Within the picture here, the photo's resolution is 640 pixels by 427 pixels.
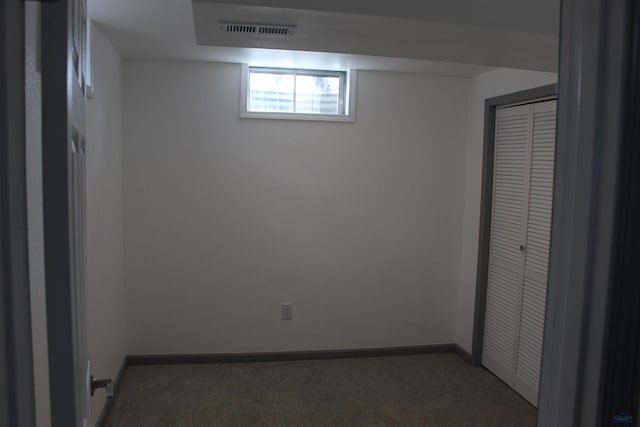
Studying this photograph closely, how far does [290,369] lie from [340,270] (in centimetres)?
89

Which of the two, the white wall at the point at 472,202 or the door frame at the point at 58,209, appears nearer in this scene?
the door frame at the point at 58,209

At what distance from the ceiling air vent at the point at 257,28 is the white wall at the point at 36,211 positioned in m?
1.10

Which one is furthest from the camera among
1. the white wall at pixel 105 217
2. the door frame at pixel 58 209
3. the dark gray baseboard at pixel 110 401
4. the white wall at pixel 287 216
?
the white wall at pixel 287 216

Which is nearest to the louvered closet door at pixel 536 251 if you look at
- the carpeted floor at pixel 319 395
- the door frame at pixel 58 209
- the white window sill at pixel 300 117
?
the carpeted floor at pixel 319 395

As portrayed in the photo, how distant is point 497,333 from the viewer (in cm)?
372

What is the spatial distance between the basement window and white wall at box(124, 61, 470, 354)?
8 centimetres

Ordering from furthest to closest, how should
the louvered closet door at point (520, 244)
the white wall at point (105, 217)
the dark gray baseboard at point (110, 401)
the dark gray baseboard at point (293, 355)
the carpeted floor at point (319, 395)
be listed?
1. the dark gray baseboard at point (293, 355)
2. the louvered closet door at point (520, 244)
3. the carpeted floor at point (319, 395)
4. the dark gray baseboard at point (110, 401)
5. the white wall at point (105, 217)

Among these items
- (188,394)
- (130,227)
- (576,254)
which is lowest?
(188,394)

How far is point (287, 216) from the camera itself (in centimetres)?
387

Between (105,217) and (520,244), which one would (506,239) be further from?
(105,217)

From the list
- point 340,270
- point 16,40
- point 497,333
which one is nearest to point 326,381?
point 340,270

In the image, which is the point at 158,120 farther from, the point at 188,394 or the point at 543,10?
the point at 543,10

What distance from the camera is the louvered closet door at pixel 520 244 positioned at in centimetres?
322

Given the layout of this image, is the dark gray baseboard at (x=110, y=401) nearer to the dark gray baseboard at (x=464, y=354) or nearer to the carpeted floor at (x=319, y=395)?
the carpeted floor at (x=319, y=395)
